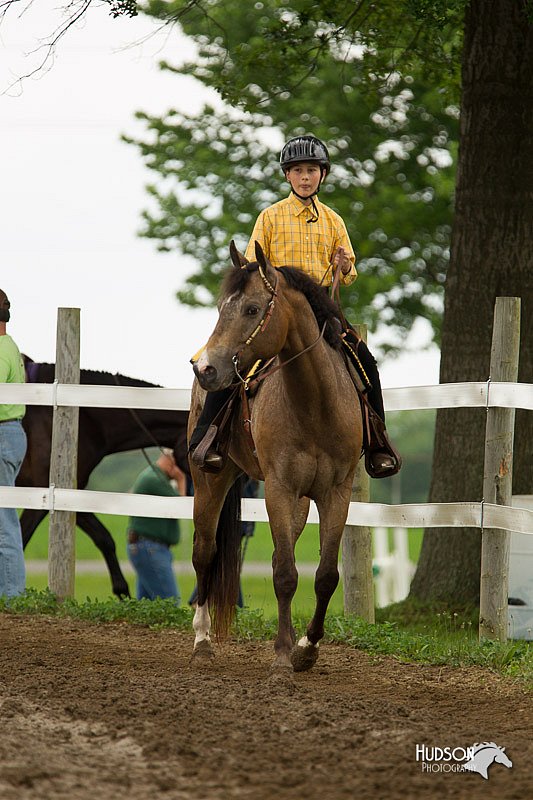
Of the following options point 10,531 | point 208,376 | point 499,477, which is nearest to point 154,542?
point 10,531

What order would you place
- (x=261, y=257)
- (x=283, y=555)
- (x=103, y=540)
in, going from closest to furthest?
(x=261, y=257), (x=283, y=555), (x=103, y=540)

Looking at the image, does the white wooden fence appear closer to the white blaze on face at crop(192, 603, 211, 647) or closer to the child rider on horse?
the child rider on horse

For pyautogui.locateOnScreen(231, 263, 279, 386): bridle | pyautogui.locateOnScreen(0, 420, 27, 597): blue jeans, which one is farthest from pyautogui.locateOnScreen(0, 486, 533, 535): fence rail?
pyautogui.locateOnScreen(231, 263, 279, 386): bridle

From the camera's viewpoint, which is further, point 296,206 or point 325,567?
point 296,206

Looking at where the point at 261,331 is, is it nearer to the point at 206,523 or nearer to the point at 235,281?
the point at 235,281

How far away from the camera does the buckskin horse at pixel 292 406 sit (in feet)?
19.8

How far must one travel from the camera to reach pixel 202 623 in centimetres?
750

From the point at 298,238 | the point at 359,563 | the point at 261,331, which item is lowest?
the point at 359,563

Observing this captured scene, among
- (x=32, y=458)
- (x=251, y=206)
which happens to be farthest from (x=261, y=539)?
(x=32, y=458)

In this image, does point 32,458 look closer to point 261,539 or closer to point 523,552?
point 523,552

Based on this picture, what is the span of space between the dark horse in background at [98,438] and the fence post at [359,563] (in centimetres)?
296

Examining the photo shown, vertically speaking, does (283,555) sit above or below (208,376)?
below

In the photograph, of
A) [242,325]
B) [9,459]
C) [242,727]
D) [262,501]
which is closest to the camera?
[242,727]

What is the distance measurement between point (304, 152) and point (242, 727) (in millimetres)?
3513
